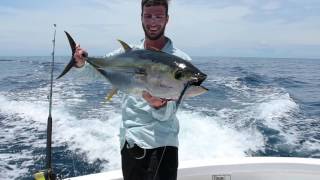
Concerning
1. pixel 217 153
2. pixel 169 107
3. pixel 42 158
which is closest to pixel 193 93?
pixel 169 107

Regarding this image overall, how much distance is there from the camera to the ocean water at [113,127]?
5473mm

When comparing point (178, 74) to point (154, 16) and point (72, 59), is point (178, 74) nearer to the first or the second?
point (154, 16)

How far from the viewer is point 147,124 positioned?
211cm

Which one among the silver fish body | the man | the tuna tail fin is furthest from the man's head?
the tuna tail fin

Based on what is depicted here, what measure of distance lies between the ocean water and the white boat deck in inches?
43.8

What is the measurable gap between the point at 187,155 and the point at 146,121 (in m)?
3.89

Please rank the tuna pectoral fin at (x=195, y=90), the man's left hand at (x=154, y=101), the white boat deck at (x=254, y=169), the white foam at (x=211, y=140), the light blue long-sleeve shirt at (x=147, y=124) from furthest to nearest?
the white foam at (x=211, y=140), the white boat deck at (x=254, y=169), the light blue long-sleeve shirt at (x=147, y=124), the man's left hand at (x=154, y=101), the tuna pectoral fin at (x=195, y=90)

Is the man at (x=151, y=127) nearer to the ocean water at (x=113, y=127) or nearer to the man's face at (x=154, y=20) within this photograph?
the man's face at (x=154, y=20)

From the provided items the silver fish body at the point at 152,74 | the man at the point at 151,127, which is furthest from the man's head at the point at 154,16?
the silver fish body at the point at 152,74

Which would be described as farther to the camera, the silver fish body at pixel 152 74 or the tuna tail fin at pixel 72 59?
the tuna tail fin at pixel 72 59

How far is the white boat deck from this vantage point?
3.40m

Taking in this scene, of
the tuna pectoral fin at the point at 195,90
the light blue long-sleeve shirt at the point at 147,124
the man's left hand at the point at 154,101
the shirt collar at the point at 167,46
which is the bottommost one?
the light blue long-sleeve shirt at the point at 147,124

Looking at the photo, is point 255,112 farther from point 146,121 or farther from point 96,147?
point 146,121

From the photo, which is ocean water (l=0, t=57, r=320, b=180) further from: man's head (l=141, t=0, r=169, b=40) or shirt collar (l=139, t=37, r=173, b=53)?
man's head (l=141, t=0, r=169, b=40)
